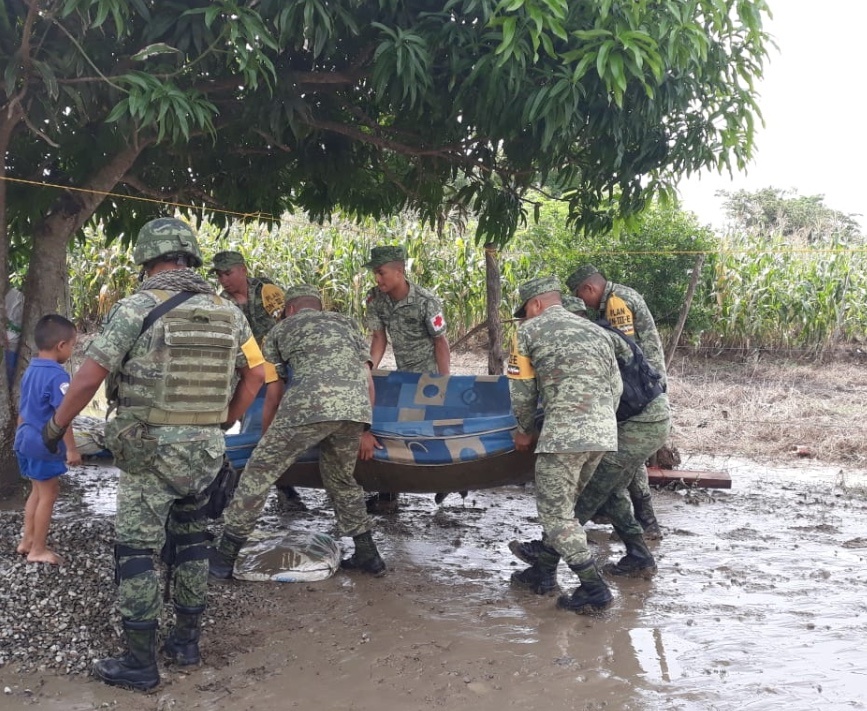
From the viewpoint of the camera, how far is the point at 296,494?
6.31 m

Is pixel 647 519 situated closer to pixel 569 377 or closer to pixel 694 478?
pixel 694 478

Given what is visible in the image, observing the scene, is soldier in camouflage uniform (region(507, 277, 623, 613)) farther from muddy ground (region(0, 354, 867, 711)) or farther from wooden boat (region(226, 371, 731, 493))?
wooden boat (region(226, 371, 731, 493))

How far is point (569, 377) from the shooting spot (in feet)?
13.7

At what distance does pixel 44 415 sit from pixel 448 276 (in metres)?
8.62

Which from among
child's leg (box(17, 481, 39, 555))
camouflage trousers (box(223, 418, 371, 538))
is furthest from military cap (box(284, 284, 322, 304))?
child's leg (box(17, 481, 39, 555))

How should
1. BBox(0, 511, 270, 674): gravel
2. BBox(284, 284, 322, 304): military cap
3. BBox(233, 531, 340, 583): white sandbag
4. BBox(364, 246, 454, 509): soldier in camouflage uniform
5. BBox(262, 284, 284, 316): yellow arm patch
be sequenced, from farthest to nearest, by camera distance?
BBox(262, 284, 284, 316): yellow arm patch → BBox(364, 246, 454, 509): soldier in camouflage uniform → BBox(284, 284, 322, 304): military cap → BBox(233, 531, 340, 583): white sandbag → BBox(0, 511, 270, 674): gravel

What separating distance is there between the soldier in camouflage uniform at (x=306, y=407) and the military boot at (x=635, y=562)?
1.61 m

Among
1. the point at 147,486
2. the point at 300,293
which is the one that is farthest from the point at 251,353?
the point at 300,293

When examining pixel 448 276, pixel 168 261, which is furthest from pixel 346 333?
pixel 448 276

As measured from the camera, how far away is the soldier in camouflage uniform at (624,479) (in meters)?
4.68

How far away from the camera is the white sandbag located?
4543 mm

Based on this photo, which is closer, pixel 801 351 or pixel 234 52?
pixel 234 52

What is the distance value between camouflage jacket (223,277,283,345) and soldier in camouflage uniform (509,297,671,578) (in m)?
2.47

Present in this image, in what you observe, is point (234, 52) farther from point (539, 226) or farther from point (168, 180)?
point (539, 226)
